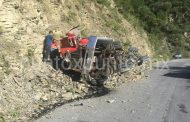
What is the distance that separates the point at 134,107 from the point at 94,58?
451 centimetres

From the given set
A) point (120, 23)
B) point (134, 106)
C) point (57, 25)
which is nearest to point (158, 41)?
point (120, 23)

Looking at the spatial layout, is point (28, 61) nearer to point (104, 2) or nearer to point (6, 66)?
point (6, 66)

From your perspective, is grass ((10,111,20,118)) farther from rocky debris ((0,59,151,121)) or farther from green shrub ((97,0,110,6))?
green shrub ((97,0,110,6))

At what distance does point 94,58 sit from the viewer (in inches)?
742

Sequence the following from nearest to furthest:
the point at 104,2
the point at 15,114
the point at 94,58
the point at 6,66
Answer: the point at 15,114
the point at 6,66
the point at 94,58
the point at 104,2

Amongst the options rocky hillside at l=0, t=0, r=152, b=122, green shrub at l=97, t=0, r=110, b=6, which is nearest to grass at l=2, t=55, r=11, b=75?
rocky hillside at l=0, t=0, r=152, b=122

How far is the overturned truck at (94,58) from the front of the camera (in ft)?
59.8

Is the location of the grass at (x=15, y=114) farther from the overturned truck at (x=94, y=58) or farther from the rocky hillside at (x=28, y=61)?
the overturned truck at (x=94, y=58)

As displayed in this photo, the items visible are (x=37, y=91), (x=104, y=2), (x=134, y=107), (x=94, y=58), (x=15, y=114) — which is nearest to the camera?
(x=15, y=114)

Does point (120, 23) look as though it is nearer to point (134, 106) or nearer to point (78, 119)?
point (134, 106)

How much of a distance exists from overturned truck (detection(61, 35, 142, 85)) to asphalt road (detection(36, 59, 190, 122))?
1078 millimetres

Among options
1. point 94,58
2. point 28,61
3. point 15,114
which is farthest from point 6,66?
point 94,58

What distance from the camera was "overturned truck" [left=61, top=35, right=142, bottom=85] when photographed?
18234 millimetres

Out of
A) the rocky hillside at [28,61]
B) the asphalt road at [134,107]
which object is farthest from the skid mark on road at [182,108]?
the rocky hillside at [28,61]
